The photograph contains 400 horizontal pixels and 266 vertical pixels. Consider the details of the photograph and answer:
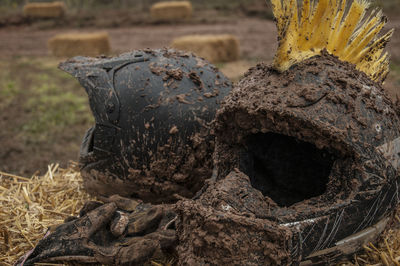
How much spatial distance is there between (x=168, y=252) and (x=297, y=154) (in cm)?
104

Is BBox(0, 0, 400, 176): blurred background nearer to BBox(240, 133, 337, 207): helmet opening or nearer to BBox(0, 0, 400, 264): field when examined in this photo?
BBox(0, 0, 400, 264): field

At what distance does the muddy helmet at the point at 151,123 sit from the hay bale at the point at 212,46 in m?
7.33

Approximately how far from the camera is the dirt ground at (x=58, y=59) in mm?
5879

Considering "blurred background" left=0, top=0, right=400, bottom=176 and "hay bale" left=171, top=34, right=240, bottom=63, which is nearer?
"blurred background" left=0, top=0, right=400, bottom=176

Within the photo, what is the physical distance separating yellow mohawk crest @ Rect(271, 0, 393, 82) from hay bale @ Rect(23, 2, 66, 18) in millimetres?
18319

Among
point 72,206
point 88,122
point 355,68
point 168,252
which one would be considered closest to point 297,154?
point 355,68

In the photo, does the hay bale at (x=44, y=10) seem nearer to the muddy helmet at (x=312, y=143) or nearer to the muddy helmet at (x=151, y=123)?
the muddy helmet at (x=151, y=123)

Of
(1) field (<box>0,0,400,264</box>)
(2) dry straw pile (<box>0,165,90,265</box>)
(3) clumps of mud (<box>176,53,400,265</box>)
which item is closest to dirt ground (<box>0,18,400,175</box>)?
(1) field (<box>0,0,400,264</box>)

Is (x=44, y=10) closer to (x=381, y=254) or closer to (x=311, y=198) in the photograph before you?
(x=311, y=198)

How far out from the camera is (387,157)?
230 cm

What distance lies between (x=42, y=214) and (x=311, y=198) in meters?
2.07

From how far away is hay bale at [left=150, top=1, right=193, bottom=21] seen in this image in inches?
709

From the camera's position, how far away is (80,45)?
497 inches

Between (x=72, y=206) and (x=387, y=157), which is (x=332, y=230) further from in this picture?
(x=72, y=206)
